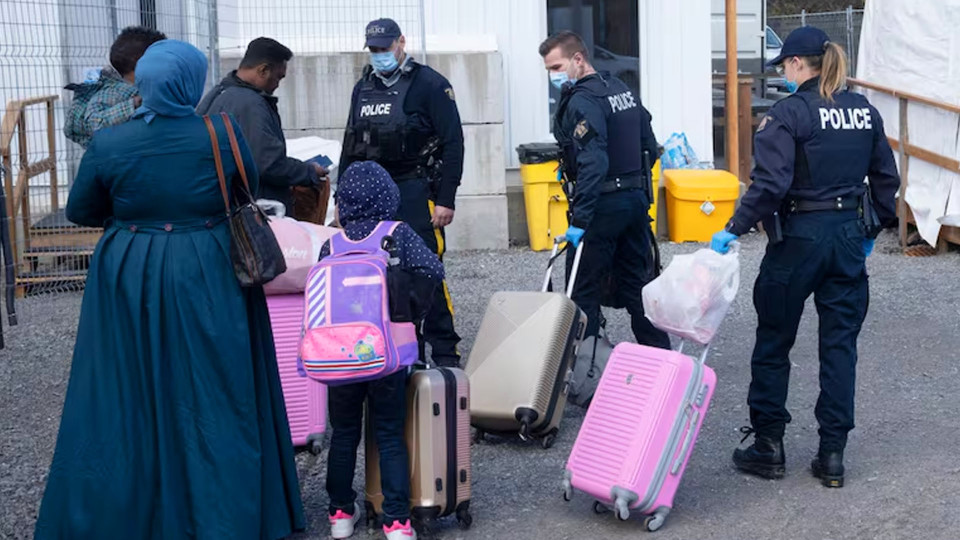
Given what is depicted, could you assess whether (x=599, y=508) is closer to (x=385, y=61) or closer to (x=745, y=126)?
(x=385, y=61)

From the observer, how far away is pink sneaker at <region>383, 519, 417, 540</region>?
479cm

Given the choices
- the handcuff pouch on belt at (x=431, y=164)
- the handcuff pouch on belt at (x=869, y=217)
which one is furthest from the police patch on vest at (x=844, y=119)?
the handcuff pouch on belt at (x=431, y=164)

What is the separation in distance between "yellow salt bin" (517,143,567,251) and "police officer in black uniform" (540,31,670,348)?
3.86 m

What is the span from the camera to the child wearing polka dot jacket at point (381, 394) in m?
4.71

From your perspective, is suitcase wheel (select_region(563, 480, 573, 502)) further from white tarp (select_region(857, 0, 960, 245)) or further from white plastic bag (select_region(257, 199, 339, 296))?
white tarp (select_region(857, 0, 960, 245))

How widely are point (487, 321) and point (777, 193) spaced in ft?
5.29

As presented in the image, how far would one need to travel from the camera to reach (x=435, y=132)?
682 cm

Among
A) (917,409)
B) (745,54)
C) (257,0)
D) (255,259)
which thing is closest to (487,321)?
(255,259)

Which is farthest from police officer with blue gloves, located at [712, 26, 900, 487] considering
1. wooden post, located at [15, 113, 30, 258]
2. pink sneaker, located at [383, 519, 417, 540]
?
wooden post, located at [15, 113, 30, 258]

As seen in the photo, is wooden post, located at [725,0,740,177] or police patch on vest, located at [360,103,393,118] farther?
wooden post, located at [725,0,740,177]

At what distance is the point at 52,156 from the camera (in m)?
9.02

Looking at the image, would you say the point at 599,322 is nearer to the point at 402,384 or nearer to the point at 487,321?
the point at 487,321

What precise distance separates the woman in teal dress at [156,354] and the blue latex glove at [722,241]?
194 cm

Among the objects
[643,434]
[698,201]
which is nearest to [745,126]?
[698,201]
